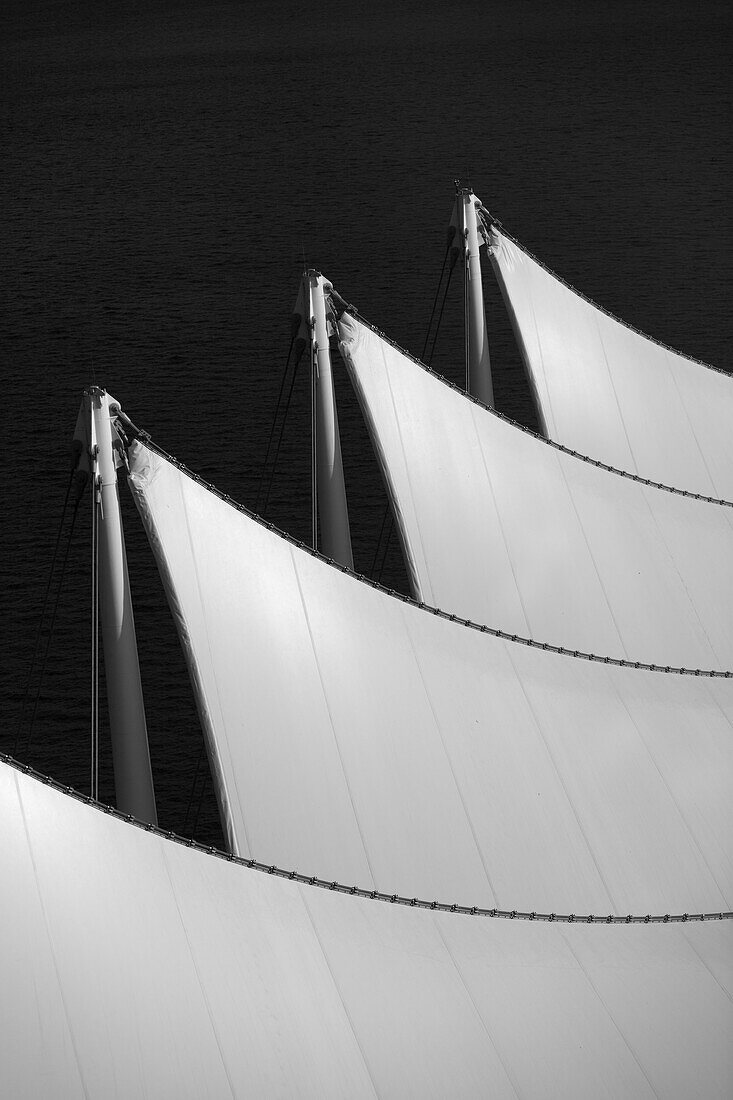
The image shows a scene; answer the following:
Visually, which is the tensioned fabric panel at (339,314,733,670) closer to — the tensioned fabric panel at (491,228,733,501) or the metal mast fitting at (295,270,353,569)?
the metal mast fitting at (295,270,353,569)

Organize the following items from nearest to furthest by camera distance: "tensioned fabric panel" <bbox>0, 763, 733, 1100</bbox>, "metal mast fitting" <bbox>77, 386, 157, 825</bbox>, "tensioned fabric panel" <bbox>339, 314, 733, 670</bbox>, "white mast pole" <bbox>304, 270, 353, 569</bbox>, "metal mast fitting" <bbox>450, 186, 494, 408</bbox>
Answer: "tensioned fabric panel" <bbox>0, 763, 733, 1100</bbox> < "metal mast fitting" <bbox>77, 386, 157, 825</bbox> < "tensioned fabric panel" <bbox>339, 314, 733, 670</bbox> < "white mast pole" <bbox>304, 270, 353, 569</bbox> < "metal mast fitting" <bbox>450, 186, 494, 408</bbox>

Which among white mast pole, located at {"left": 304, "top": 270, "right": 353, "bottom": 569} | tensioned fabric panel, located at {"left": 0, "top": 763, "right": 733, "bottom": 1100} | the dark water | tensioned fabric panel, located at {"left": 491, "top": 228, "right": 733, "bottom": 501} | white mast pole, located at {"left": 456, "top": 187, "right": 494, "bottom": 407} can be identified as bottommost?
tensioned fabric panel, located at {"left": 0, "top": 763, "right": 733, "bottom": 1100}

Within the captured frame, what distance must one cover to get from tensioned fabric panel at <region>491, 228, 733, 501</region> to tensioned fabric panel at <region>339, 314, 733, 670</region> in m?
6.49

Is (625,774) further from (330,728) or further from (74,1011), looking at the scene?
(74,1011)

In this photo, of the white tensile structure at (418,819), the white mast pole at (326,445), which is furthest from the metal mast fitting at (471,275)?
the white tensile structure at (418,819)

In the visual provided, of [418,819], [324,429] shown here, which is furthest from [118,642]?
[324,429]

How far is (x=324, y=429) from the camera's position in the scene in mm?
30531

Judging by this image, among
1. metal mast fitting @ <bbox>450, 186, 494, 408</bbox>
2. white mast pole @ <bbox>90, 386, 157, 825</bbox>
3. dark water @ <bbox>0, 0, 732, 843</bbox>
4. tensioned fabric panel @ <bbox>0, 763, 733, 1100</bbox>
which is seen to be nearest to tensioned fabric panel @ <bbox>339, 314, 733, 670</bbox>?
metal mast fitting @ <bbox>450, 186, 494, 408</bbox>

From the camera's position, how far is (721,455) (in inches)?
1499

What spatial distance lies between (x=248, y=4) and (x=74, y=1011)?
14870 centimetres

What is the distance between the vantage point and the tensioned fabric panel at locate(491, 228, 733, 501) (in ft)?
118

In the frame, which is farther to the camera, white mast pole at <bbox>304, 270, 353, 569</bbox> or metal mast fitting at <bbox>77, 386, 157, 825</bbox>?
white mast pole at <bbox>304, 270, 353, 569</bbox>

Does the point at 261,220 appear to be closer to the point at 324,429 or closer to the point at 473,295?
the point at 473,295

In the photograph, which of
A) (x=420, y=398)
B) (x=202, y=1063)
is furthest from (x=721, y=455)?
(x=202, y=1063)
